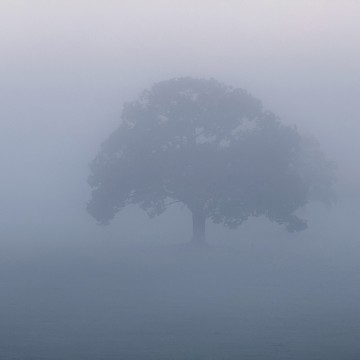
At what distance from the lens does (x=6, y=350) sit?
1741cm

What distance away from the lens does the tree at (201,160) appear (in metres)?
44.3

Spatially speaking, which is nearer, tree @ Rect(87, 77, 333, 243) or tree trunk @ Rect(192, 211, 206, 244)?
tree @ Rect(87, 77, 333, 243)

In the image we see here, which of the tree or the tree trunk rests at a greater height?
the tree

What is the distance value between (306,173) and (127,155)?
19836mm

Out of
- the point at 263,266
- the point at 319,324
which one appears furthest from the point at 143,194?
the point at 319,324

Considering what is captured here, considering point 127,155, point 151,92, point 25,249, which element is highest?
point 151,92

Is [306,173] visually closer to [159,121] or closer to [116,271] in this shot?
[159,121]

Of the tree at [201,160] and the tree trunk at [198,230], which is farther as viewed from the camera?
the tree trunk at [198,230]

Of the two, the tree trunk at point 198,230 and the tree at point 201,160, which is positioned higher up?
the tree at point 201,160

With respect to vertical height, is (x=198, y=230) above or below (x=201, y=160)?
below

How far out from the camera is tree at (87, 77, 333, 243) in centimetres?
4428

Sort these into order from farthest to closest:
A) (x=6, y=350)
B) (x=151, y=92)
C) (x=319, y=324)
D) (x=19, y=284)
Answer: (x=151, y=92) < (x=19, y=284) < (x=319, y=324) < (x=6, y=350)

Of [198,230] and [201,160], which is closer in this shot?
[201,160]

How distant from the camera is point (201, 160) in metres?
44.4
